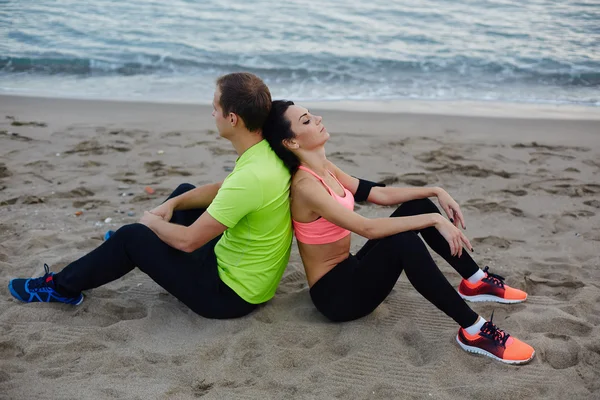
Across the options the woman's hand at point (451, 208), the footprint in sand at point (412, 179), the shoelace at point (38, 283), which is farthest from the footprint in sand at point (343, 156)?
the shoelace at point (38, 283)

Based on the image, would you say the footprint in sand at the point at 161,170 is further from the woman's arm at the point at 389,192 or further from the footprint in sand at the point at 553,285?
the footprint in sand at the point at 553,285

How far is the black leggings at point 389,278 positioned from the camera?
314 cm

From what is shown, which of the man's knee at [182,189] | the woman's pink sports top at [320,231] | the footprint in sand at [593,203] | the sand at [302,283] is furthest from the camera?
the footprint in sand at [593,203]

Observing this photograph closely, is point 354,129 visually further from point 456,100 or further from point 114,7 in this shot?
point 114,7

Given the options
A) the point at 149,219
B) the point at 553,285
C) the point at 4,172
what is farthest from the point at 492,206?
the point at 4,172

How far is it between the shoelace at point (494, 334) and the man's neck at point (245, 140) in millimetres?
1487

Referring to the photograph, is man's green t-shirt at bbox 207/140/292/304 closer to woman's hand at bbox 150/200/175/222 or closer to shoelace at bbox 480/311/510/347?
woman's hand at bbox 150/200/175/222

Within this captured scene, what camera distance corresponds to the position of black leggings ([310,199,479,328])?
314cm

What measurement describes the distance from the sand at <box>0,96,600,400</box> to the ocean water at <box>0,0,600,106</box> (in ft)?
6.75

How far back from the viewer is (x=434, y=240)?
358cm

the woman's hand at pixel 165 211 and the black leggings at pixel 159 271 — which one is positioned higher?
the woman's hand at pixel 165 211

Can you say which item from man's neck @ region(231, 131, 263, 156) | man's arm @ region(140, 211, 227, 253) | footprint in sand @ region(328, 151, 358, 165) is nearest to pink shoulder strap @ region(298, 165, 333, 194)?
man's neck @ region(231, 131, 263, 156)

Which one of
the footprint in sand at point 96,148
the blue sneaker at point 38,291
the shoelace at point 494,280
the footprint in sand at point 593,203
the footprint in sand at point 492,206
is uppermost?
the footprint in sand at point 593,203

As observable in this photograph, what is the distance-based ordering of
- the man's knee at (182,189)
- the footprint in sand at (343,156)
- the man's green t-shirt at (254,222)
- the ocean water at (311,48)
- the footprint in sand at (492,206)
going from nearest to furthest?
the man's green t-shirt at (254,222), the man's knee at (182,189), the footprint in sand at (492,206), the footprint in sand at (343,156), the ocean water at (311,48)
